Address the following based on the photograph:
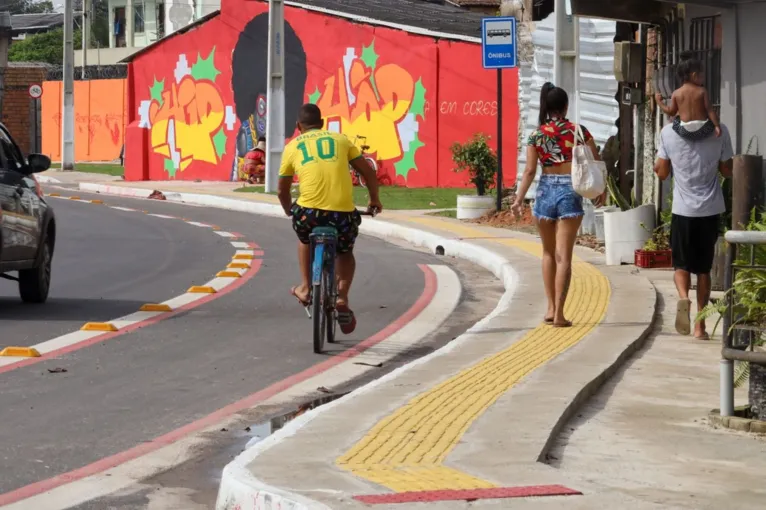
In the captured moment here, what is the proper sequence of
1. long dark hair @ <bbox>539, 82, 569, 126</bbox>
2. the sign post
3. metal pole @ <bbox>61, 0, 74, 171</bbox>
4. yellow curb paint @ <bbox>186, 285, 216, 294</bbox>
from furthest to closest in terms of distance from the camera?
metal pole @ <bbox>61, 0, 74, 171</bbox>, the sign post, yellow curb paint @ <bbox>186, 285, 216, 294</bbox>, long dark hair @ <bbox>539, 82, 569, 126</bbox>

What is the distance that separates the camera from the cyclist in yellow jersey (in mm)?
10914

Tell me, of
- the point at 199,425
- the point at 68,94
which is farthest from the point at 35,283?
the point at 68,94

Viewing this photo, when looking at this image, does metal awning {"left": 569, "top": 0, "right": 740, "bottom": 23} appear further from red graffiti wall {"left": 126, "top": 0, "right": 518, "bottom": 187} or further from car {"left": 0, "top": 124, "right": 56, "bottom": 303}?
red graffiti wall {"left": 126, "top": 0, "right": 518, "bottom": 187}

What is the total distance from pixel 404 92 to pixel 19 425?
24.7 metres

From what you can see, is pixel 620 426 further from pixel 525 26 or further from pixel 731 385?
pixel 525 26

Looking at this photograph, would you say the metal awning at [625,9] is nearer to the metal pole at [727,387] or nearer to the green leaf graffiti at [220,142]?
the metal pole at [727,387]

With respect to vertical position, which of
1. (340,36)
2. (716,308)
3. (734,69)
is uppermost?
Result: (340,36)

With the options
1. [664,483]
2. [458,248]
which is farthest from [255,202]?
[664,483]

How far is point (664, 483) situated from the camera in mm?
6262

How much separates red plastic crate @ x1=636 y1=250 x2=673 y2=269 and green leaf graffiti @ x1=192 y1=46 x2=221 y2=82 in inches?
958

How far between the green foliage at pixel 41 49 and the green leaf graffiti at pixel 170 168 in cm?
5425

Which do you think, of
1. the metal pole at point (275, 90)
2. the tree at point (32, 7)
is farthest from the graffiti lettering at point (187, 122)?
the tree at point (32, 7)

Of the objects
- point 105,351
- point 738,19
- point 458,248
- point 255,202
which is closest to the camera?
point 105,351

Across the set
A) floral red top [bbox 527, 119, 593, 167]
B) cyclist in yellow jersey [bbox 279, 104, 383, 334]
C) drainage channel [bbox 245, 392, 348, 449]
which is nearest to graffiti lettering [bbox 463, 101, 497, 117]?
floral red top [bbox 527, 119, 593, 167]
